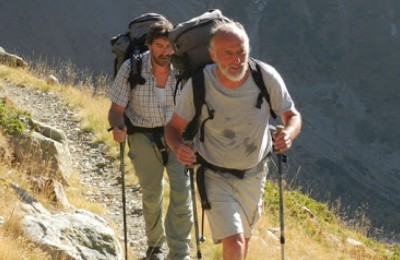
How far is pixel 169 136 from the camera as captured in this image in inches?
171

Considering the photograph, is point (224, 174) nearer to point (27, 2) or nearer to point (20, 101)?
point (20, 101)

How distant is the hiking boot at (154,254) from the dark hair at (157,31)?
1918mm

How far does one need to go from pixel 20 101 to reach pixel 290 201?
5.87 m

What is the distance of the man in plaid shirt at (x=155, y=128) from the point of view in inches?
213

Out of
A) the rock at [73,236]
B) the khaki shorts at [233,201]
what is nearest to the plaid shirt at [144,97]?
the rock at [73,236]

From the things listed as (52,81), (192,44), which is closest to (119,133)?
(192,44)

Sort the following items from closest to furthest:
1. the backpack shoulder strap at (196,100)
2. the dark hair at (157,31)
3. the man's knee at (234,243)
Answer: the man's knee at (234,243) → the backpack shoulder strap at (196,100) → the dark hair at (157,31)

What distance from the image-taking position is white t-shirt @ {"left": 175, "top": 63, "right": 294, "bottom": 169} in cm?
423

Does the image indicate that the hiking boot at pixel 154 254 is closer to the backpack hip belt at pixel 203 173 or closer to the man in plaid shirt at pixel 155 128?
the man in plaid shirt at pixel 155 128

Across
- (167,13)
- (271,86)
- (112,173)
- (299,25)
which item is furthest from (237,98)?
(299,25)

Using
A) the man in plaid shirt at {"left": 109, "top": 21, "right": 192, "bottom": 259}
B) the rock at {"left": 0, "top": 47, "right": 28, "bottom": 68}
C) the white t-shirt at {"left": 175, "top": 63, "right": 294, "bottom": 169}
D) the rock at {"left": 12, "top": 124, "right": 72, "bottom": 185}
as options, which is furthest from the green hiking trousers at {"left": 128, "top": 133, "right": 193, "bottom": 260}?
A: the rock at {"left": 0, "top": 47, "right": 28, "bottom": 68}

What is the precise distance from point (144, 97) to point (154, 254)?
1.47m

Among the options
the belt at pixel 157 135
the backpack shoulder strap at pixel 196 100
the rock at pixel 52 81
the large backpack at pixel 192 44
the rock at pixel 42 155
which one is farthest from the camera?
the rock at pixel 52 81

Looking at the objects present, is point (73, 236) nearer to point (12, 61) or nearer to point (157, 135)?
point (157, 135)
